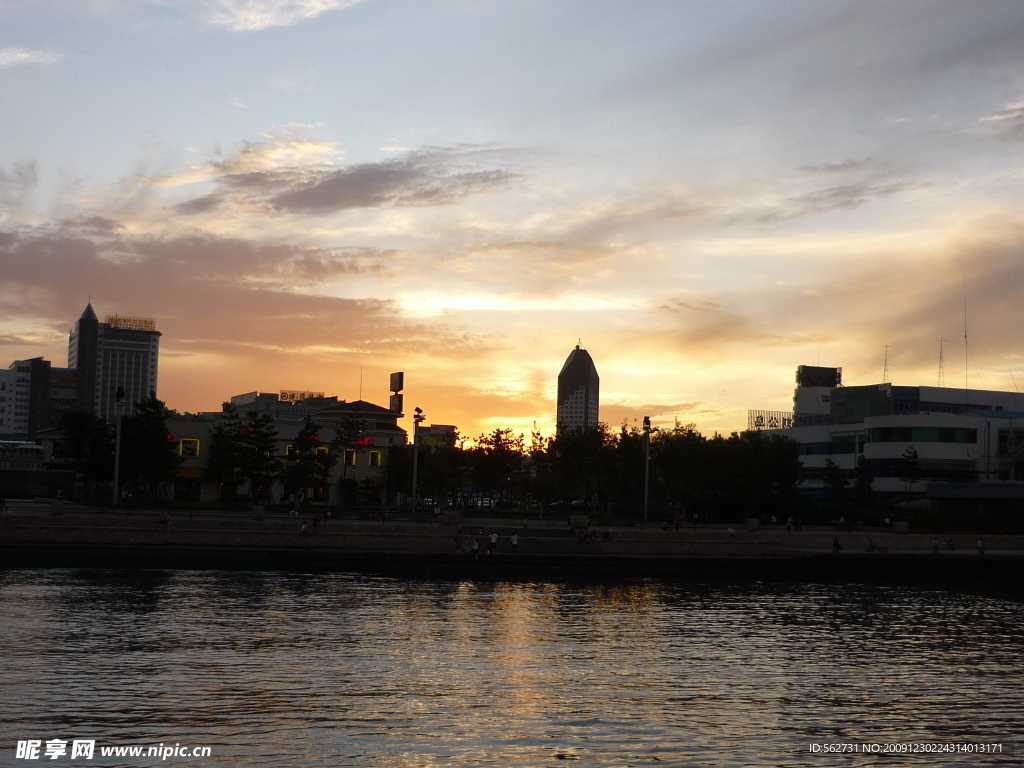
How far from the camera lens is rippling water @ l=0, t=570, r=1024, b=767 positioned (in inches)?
915

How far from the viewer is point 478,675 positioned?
102 ft

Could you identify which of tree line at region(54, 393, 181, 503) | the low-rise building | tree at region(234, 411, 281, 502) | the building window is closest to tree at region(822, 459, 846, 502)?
the building window

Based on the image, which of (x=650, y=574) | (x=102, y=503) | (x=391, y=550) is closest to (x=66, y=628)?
(x=391, y=550)

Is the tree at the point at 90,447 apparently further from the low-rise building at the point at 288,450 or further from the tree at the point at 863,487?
the tree at the point at 863,487

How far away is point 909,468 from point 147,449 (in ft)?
243

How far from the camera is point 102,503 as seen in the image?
8256cm

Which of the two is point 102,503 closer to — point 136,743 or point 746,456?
point 746,456

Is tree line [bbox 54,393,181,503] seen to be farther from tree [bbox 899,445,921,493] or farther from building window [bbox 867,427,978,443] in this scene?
building window [bbox 867,427,978,443]

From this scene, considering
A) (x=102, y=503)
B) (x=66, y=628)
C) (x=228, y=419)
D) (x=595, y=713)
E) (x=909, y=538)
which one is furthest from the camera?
(x=228, y=419)

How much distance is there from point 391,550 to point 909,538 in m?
38.4

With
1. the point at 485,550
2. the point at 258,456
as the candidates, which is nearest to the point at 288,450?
the point at 258,456

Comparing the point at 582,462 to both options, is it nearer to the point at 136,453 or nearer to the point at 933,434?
the point at 933,434

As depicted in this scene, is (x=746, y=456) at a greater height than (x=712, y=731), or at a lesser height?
greater

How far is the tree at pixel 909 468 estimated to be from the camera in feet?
337
